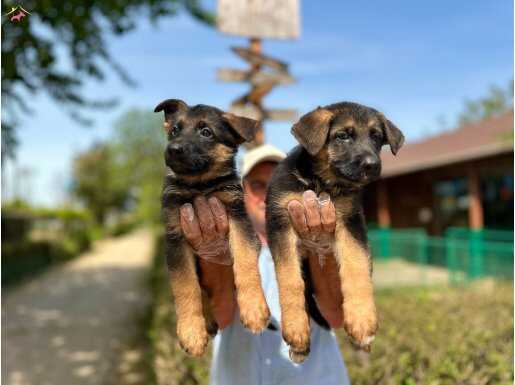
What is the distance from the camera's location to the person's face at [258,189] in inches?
153

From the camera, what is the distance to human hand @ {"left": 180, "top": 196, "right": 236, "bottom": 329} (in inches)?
69.7

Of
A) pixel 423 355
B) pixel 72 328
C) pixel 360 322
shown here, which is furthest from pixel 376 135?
pixel 72 328

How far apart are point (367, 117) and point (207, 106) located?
0.55m

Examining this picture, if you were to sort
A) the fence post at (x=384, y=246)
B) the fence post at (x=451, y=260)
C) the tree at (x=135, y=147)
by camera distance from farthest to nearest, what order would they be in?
1. the tree at (x=135, y=147)
2. the fence post at (x=384, y=246)
3. the fence post at (x=451, y=260)

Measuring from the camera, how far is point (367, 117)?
1.80 meters

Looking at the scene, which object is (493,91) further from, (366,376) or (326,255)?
(326,255)

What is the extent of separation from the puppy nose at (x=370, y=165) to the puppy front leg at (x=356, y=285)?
24 cm

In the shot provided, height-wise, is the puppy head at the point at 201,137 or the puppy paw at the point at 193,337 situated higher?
the puppy head at the point at 201,137

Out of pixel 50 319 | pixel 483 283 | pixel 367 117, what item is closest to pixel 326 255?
pixel 367 117

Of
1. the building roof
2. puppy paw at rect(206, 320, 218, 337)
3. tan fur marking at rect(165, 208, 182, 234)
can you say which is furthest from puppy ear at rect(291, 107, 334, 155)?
the building roof

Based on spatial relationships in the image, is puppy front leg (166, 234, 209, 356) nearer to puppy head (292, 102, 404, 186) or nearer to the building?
puppy head (292, 102, 404, 186)

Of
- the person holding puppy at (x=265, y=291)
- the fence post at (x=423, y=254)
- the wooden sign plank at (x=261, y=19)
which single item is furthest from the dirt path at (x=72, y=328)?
the fence post at (x=423, y=254)

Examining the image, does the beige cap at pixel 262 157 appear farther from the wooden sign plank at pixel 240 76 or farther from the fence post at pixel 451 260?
the fence post at pixel 451 260

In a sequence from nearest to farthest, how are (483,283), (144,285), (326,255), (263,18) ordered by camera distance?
(326,255)
(263,18)
(483,283)
(144,285)
